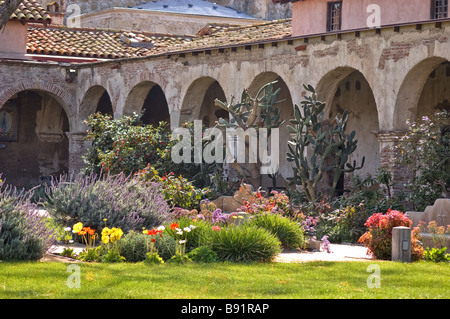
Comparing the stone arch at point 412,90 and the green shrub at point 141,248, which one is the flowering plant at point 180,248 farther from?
the stone arch at point 412,90

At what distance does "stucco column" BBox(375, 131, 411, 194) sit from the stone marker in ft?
15.3

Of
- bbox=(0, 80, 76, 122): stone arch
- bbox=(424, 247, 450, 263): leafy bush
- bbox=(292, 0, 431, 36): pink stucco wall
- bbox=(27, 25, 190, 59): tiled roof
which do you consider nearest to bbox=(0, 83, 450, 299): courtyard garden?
bbox=(424, 247, 450, 263): leafy bush

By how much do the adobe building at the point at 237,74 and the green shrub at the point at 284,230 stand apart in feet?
13.5

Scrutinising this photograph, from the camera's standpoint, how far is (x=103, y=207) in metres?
13.3

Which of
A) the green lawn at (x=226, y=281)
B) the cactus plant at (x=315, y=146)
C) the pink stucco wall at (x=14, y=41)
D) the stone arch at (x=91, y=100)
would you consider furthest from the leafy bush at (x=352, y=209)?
the pink stucco wall at (x=14, y=41)

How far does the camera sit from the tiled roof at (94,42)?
2750 cm

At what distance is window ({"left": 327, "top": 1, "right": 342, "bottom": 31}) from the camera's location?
22.5 metres

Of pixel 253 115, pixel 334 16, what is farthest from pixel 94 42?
pixel 253 115

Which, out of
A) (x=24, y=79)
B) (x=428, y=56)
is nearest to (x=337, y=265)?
(x=428, y=56)

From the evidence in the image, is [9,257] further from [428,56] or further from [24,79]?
[24,79]

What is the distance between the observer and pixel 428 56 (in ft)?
53.1

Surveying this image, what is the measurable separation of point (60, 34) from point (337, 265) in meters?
19.4

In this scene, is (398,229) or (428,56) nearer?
(398,229)
